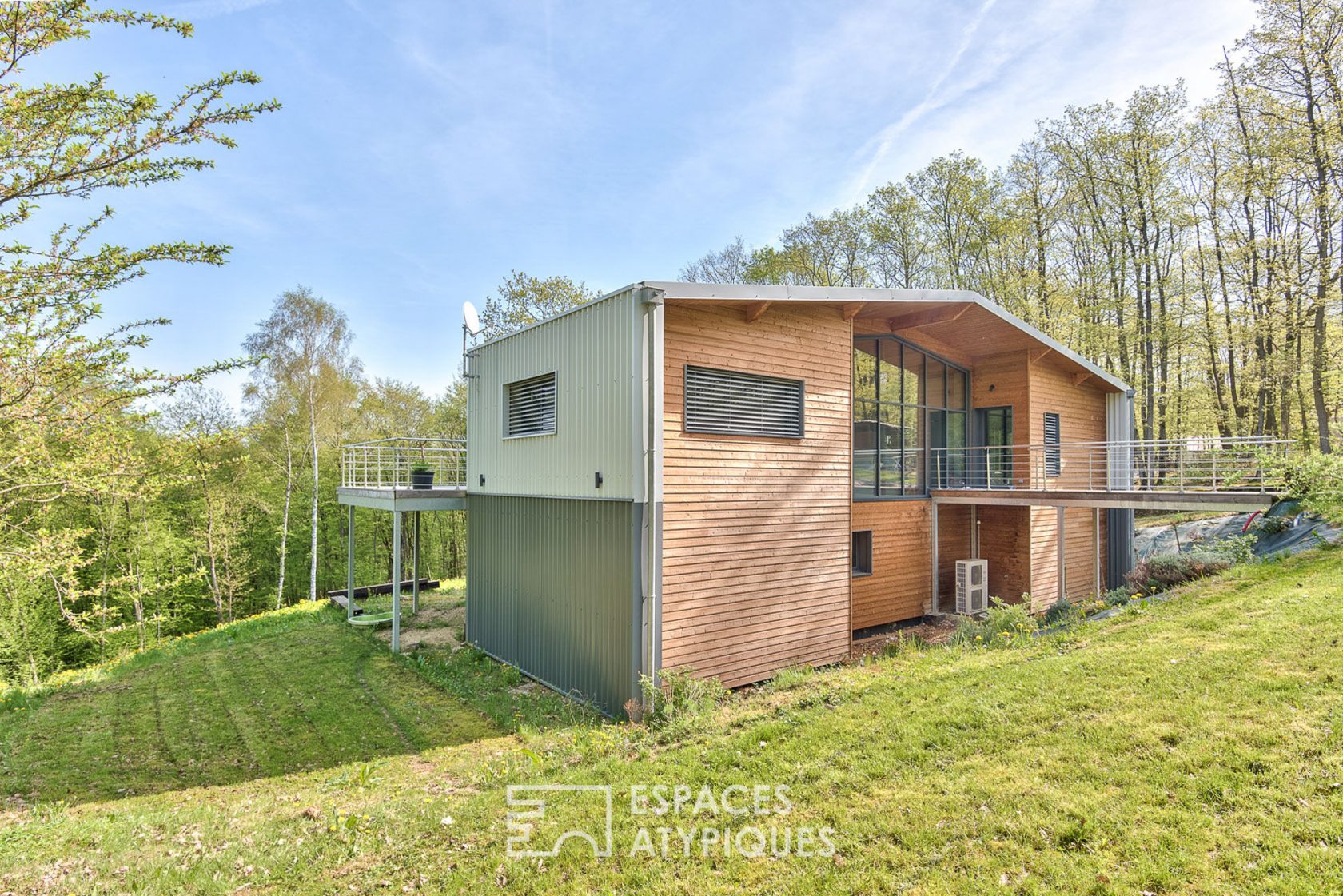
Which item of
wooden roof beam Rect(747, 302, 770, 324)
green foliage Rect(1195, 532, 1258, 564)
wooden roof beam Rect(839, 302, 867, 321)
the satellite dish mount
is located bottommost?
green foliage Rect(1195, 532, 1258, 564)

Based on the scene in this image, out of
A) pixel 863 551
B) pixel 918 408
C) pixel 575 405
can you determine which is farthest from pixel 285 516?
pixel 918 408

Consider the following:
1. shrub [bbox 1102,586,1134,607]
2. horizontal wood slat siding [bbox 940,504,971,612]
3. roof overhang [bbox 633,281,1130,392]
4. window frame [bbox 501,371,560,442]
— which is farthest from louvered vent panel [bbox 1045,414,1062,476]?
window frame [bbox 501,371,560,442]

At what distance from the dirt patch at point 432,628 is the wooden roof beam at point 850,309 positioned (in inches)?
332

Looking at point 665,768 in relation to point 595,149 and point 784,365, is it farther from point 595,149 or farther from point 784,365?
point 595,149

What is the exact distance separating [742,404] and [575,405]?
2.21 meters

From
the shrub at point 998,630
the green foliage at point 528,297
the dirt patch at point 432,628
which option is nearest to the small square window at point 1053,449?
the shrub at point 998,630

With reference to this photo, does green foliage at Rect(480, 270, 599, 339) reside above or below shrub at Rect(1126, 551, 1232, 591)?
above

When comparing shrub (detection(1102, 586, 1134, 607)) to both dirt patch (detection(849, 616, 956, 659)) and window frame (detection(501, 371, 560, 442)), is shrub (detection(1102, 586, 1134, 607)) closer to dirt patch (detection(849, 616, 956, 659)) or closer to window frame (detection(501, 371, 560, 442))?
dirt patch (detection(849, 616, 956, 659))

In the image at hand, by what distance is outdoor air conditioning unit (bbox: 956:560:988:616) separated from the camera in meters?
11.6

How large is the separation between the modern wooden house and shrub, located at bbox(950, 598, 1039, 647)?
5.39 feet

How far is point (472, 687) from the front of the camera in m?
8.55

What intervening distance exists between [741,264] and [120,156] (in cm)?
2208

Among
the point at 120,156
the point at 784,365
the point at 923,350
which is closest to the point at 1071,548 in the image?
the point at 923,350

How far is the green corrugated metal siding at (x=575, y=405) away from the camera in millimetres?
7219
